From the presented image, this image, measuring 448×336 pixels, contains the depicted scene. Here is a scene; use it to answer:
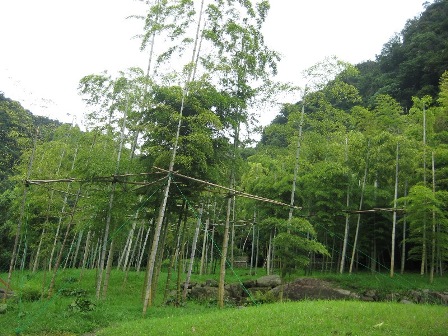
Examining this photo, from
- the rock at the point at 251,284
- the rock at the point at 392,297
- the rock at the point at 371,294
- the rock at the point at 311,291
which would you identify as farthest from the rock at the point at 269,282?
the rock at the point at 392,297

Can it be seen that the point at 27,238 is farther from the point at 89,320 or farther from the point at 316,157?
the point at 316,157

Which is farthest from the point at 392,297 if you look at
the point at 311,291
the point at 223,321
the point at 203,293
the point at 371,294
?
the point at 223,321

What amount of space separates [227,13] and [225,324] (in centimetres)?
864

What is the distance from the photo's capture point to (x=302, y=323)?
23.2 ft

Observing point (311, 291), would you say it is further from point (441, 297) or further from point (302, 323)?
point (302, 323)

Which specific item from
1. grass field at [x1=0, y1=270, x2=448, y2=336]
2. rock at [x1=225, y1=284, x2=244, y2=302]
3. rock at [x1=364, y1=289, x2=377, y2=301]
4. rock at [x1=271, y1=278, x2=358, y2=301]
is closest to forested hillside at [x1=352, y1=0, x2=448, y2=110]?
rock at [x1=364, y1=289, x2=377, y2=301]

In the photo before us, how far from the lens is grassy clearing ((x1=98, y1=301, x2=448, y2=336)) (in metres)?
6.78

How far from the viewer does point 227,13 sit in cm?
1114

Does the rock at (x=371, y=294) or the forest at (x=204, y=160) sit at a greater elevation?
the forest at (x=204, y=160)

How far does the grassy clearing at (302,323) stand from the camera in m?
6.78

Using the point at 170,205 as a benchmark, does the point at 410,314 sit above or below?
below

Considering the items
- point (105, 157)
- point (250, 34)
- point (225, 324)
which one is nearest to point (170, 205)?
point (105, 157)

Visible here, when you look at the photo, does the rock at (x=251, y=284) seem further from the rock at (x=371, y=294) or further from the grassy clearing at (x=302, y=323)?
the grassy clearing at (x=302, y=323)

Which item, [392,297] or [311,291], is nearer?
[392,297]
